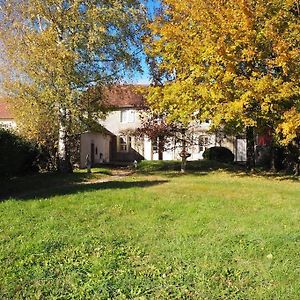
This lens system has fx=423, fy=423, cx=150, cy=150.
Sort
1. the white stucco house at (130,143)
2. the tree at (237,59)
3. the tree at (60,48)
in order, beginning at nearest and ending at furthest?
1. the tree at (237,59)
2. the tree at (60,48)
3. the white stucco house at (130,143)

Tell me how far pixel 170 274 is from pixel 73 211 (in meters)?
4.18

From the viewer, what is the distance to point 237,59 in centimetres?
1647

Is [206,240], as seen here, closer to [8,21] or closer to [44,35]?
[44,35]

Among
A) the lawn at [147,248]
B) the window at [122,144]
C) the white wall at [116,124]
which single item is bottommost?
the lawn at [147,248]

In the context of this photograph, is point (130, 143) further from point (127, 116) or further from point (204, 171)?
point (204, 171)

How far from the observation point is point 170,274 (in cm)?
598

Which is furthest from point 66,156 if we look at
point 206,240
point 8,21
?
point 206,240

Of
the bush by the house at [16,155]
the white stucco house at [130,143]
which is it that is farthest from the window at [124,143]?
the bush by the house at [16,155]

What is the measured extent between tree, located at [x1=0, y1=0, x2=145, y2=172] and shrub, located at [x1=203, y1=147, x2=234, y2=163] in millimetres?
17066

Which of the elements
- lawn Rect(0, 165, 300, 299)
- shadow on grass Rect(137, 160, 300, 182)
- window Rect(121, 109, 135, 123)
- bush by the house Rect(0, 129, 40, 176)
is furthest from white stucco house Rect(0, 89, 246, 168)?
lawn Rect(0, 165, 300, 299)

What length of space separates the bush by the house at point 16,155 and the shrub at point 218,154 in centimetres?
1700

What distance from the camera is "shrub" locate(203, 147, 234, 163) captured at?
3506cm

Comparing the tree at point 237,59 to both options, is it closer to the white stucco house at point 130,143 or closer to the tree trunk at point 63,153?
the tree trunk at point 63,153

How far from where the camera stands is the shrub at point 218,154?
35056 mm
